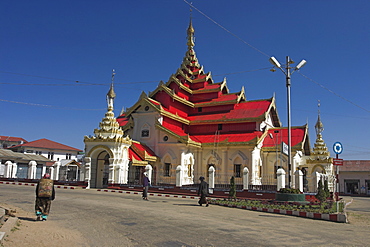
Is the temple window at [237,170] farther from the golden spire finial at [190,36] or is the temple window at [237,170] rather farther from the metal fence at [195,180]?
the golden spire finial at [190,36]

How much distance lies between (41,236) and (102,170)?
20.5 m

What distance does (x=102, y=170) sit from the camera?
1073 inches

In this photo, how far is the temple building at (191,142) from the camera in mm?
25750

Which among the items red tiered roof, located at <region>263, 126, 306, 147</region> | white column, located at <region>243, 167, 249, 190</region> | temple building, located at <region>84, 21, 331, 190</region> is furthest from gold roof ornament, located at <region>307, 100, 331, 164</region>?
white column, located at <region>243, 167, 249, 190</region>

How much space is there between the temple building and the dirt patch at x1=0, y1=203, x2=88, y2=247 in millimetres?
14882

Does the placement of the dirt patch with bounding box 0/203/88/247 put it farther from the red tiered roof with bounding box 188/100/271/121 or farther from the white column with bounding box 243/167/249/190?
the red tiered roof with bounding box 188/100/271/121

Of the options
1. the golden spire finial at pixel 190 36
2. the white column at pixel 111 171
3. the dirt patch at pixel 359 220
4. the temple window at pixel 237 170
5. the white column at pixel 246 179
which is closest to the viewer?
the dirt patch at pixel 359 220

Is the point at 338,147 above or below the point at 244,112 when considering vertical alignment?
below

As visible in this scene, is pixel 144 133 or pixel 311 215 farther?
pixel 144 133

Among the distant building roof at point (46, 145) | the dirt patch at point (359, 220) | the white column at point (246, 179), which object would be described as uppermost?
the distant building roof at point (46, 145)

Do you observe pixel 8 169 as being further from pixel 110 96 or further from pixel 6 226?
pixel 6 226

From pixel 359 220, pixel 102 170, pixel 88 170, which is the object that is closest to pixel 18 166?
pixel 102 170

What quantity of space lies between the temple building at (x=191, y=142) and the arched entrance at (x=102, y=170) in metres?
0.08

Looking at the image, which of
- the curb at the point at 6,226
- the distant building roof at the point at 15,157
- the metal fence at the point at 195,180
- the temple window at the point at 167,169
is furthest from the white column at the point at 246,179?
the distant building roof at the point at 15,157
